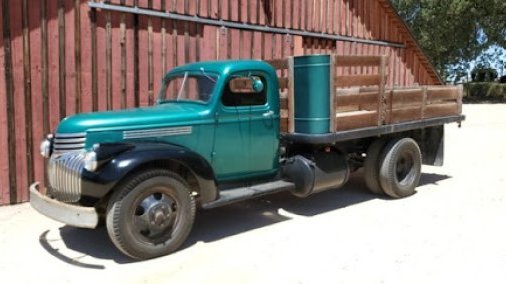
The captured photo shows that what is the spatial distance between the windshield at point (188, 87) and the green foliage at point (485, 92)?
32.1 metres

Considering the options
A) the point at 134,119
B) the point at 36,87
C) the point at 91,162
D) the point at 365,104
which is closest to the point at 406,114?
the point at 365,104

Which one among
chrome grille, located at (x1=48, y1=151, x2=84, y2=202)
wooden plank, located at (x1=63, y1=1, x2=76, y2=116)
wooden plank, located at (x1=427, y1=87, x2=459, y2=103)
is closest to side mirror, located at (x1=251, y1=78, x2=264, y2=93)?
chrome grille, located at (x1=48, y1=151, x2=84, y2=202)

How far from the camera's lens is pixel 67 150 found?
536cm

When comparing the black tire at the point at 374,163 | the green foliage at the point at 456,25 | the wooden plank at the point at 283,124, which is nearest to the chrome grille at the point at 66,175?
the wooden plank at the point at 283,124

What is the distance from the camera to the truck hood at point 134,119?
5309 millimetres

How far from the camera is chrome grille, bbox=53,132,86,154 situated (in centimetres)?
528

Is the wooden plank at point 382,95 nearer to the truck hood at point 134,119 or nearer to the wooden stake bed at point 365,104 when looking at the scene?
the wooden stake bed at point 365,104

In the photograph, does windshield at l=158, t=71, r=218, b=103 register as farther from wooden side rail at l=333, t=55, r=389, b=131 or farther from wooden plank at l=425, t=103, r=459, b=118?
wooden plank at l=425, t=103, r=459, b=118

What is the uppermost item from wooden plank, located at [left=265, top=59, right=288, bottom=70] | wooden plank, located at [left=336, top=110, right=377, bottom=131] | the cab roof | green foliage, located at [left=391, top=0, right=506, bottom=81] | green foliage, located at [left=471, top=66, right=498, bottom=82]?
green foliage, located at [left=391, top=0, right=506, bottom=81]

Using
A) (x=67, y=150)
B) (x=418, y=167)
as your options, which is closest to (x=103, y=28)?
(x=67, y=150)

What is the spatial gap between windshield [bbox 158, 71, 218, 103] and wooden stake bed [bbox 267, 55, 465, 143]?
1.18 meters

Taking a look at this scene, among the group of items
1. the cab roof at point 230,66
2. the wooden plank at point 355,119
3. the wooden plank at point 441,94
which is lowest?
the wooden plank at point 355,119

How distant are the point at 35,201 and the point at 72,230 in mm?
905

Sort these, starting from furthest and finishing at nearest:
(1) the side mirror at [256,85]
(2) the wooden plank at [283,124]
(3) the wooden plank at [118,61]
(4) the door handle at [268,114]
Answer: (3) the wooden plank at [118,61], (2) the wooden plank at [283,124], (4) the door handle at [268,114], (1) the side mirror at [256,85]
